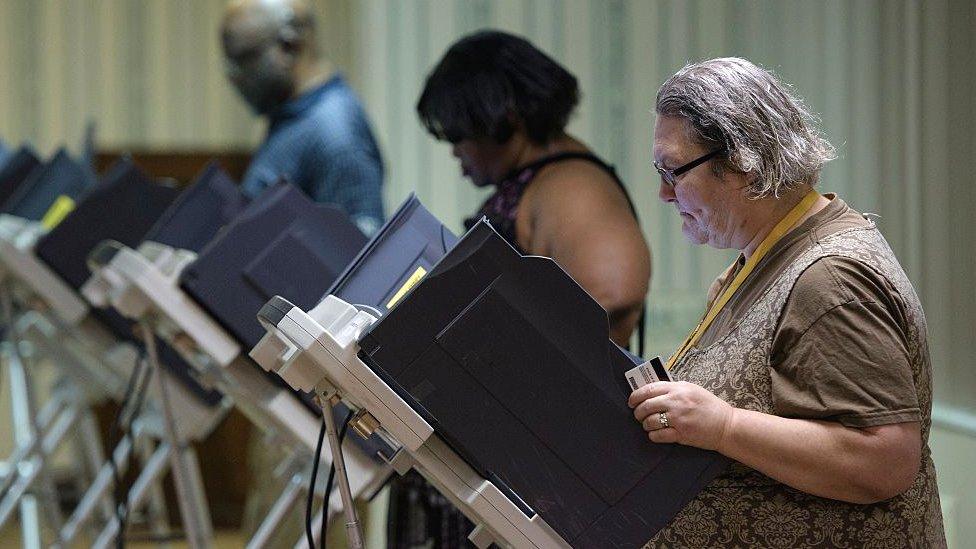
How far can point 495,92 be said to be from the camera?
1.95 m

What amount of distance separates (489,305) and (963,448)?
4.14 feet

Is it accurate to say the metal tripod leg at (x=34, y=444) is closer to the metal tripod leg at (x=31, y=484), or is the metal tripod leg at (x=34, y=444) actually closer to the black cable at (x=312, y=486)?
the metal tripod leg at (x=31, y=484)

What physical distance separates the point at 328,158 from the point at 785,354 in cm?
204

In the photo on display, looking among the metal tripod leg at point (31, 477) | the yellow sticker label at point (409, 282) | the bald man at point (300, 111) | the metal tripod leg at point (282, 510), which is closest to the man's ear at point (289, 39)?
the bald man at point (300, 111)

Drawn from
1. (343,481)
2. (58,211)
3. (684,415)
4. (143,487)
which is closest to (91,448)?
(143,487)

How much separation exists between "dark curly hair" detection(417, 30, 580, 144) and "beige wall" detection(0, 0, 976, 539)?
52 cm

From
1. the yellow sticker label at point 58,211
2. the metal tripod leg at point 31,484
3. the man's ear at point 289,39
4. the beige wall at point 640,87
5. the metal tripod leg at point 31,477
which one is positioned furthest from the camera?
the man's ear at point 289,39

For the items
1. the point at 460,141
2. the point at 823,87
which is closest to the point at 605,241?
the point at 460,141

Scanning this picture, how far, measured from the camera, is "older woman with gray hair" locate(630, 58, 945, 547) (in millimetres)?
1215

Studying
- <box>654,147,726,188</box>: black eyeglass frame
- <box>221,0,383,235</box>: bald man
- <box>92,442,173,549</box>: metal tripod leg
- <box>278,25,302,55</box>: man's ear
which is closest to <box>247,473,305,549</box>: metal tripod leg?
<box>92,442,173,549</box>: metal tripod leg

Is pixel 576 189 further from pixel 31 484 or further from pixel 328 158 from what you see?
pixel 31 484

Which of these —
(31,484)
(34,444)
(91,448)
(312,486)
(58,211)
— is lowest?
(91,448)

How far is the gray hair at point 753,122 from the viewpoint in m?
1.30

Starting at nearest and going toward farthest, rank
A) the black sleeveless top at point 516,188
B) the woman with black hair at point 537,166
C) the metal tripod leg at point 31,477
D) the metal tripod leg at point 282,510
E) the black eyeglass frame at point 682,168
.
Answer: the black eyeglass frame at point 682,168 → the woman with black hair at point 537,166 → the black sleeveless top at point 516,188 → the metal tripod leg at point 282,510 → the metal tripod leg at point 31,477
